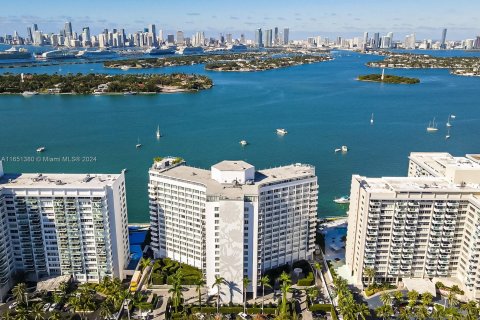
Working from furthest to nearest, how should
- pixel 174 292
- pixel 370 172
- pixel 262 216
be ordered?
1. pixel 370 172
2. pixel 262 216
3. pixel 174 292

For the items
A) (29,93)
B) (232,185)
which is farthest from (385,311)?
(29,93)

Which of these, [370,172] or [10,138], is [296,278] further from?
[10,138]

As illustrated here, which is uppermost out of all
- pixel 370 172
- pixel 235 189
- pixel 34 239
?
pixel 235 189

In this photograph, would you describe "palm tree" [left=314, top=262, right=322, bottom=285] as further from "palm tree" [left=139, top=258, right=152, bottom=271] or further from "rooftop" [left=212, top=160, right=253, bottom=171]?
"palm tree" [left=139, top=258, right=152, bottom=271]

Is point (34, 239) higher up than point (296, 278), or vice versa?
point (34, 239)

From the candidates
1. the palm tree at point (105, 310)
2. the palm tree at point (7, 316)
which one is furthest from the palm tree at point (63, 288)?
the palm tree at point (105, 310)

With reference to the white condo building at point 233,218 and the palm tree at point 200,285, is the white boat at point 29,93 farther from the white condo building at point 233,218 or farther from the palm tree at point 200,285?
the palm tree at point 200,285

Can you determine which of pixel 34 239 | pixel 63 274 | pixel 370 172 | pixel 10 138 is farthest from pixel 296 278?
pixel 10 138
